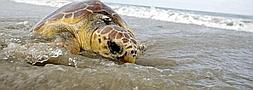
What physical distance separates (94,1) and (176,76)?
1915mm

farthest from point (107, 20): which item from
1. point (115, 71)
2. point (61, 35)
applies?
point (115, 71)

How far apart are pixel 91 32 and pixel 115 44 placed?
0.46 m

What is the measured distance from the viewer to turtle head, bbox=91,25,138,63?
266 cm

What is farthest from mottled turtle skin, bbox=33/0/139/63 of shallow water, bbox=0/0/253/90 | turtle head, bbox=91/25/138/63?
shallow water, bbox=0/0/253/90

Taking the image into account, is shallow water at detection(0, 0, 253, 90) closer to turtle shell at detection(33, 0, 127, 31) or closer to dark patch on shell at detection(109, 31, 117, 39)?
dark patch on shell at detection(109, 31, 117, 39)

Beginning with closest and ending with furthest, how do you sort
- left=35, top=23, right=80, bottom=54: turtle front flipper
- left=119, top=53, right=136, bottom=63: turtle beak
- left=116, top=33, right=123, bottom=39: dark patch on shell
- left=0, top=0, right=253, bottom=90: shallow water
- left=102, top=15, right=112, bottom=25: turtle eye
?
1. left=0, top=0, right=253, bottom=90: shallow water
2. left=119, top=53, right=136, bottom=63: turtle beak
3. left=116, top=33, right=123, bottom=39: dark patch on shell
4. left=35, top=23, right=80, bottom=54: turtle front flipper
5. left=102, top=15, right=112, bottom=25: turtle eye

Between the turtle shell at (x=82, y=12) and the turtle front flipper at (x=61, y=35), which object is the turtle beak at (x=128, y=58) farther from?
the turtle shell at (x=82, y=12)

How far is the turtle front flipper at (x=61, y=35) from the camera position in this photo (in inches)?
116

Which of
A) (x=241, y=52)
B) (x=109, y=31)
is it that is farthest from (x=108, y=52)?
(x=241, y=52)

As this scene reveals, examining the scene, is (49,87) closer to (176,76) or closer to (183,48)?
(176,76)

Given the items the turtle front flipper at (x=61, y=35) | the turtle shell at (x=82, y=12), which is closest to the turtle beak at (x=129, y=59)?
the turtle front flipper at (x=61, y=35)

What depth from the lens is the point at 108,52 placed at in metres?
2.83

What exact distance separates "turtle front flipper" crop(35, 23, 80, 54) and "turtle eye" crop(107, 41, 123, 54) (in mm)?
333

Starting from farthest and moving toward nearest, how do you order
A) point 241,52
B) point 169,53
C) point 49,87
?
point 241,52 < point 169,53 < point 49,87
